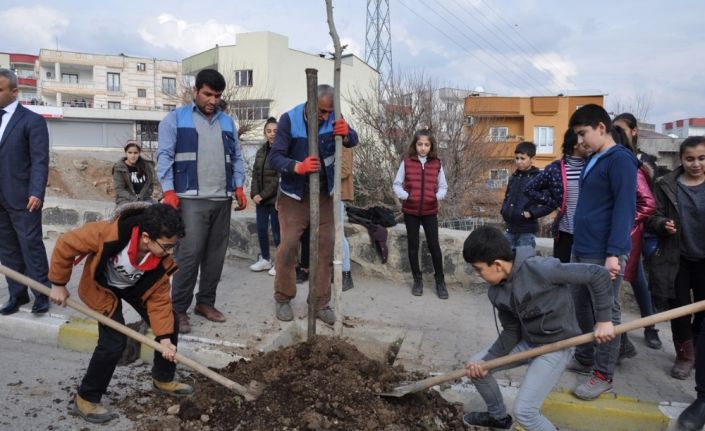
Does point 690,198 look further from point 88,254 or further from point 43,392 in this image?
point 43,392

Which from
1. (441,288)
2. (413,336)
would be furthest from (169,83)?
(413,336)

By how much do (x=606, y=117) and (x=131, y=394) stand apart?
11.6ft

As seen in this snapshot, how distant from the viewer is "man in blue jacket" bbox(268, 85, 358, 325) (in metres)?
4.15

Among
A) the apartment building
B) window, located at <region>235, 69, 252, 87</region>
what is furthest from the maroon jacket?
the apartment building

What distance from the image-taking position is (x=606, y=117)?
10.4 ft

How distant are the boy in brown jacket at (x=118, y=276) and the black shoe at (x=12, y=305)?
1.80 meters

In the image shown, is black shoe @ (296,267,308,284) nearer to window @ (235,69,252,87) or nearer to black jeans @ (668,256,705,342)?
black jeans @ (668,256,705,342)

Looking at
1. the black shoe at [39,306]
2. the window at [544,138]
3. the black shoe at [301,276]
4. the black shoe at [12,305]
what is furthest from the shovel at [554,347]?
the window at [544,138]

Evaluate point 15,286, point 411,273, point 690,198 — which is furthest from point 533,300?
point 15,286

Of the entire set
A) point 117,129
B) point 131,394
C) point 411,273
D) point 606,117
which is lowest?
point 131,394

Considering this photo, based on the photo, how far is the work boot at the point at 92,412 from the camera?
119 inches

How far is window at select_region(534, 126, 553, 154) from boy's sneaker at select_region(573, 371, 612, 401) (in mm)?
34229

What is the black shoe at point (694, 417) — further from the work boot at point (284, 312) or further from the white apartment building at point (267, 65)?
the white apartment building at point (267, 65)

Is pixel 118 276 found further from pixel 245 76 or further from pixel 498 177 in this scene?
pixel 245 76
